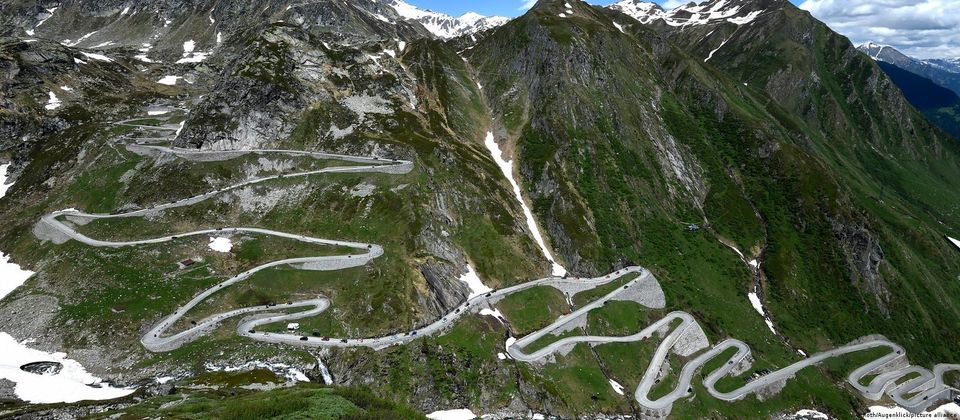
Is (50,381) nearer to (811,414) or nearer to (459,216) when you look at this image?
(459,216)

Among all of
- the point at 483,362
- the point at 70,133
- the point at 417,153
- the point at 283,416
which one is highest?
the point at 70,133

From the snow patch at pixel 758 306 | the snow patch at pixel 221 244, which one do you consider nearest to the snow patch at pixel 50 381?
the snow patch at pixel 221 244

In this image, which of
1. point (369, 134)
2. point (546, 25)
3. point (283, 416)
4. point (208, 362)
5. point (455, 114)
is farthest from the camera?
point (546, 25)

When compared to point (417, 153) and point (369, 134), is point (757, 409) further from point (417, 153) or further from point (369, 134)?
point (369, 134)

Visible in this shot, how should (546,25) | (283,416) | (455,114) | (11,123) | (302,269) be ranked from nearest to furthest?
(283,416) < (302,269) < (11,123) < (455,114) < (546,25)

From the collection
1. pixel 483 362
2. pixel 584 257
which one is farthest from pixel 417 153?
pixel 483 362

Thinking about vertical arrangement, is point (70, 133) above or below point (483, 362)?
above

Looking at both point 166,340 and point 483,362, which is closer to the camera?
point 166,340
